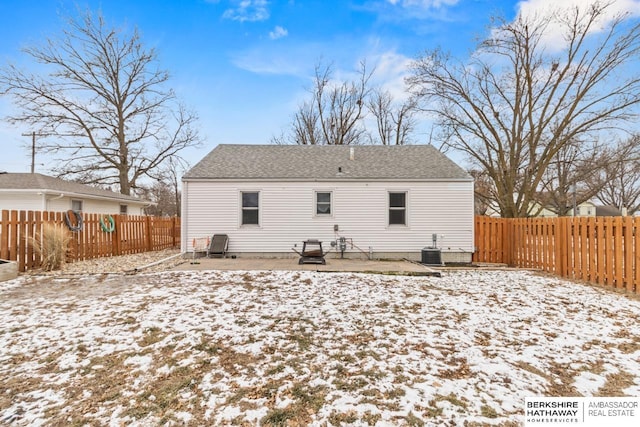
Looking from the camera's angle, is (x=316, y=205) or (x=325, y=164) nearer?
(x=316, y=205)

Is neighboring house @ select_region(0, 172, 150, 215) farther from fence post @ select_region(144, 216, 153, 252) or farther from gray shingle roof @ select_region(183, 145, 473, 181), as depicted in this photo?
gray shingle roof @ select_region(183, 145, 473, 181)

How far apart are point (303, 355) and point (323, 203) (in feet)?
26.3

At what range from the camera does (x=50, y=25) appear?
674 inches

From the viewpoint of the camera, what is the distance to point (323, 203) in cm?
1113

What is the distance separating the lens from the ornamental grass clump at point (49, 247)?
804 cm

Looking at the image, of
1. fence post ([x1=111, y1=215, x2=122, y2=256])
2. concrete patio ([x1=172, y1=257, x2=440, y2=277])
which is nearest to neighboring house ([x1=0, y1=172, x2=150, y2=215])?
fence post ([x1=111, y1=215, x2=122, y2=256])

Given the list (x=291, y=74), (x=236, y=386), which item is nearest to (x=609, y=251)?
(x=236, y=386)

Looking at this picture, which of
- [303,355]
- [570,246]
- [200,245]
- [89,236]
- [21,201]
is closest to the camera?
[303,355]

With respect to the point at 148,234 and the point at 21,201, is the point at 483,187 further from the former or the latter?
the point at 21,201

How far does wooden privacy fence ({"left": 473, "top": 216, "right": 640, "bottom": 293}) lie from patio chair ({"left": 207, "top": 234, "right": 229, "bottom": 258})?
30.9 feet

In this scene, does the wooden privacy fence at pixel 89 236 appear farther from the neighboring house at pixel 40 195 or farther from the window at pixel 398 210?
the window at pixel 398 210

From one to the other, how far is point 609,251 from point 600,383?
5577 mm

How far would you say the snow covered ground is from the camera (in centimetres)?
247

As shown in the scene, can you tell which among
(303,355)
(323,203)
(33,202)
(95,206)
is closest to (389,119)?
(323,203)
